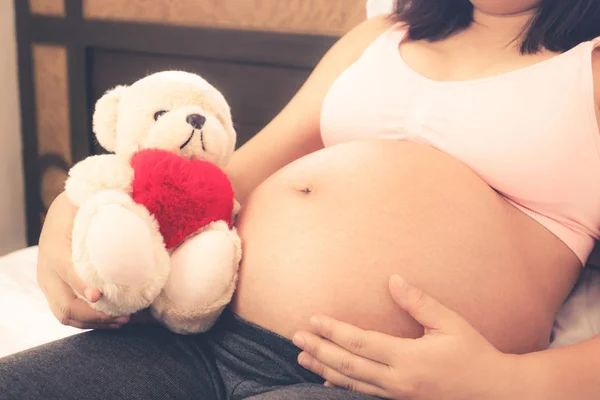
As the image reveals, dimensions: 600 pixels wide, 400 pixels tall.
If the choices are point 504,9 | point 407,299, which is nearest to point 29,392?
point 407,299

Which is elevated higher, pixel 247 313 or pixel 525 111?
pixel 525 111

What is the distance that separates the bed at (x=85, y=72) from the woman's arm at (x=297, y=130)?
0.80 ft

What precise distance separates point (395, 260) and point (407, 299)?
61mm

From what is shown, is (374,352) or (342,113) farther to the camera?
(342,113)

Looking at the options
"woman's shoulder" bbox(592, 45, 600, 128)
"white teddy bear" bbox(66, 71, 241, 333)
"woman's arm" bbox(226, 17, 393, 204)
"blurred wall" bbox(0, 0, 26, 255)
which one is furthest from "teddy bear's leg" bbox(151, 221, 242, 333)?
"blurred wall" bbox(0, 0, 26, 255)

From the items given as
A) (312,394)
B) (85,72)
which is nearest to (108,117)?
(312,394)

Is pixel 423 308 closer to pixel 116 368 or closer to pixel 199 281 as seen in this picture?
pixel 199 281

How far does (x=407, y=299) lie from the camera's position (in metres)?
0.62

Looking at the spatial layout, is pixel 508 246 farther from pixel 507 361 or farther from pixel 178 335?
pixel 178 335

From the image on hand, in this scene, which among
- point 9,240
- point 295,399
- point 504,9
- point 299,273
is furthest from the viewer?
point 9,240

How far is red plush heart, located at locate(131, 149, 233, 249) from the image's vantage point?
2.09ft

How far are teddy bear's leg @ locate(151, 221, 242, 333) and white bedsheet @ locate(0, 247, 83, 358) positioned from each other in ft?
1.21

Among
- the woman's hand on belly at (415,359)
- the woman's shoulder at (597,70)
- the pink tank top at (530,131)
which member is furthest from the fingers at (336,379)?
the woman's shoulder at (597,70)

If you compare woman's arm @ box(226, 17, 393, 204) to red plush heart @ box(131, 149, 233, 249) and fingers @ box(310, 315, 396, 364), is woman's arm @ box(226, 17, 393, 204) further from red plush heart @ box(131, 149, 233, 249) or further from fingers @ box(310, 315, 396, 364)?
fingers @ box(310, 315, 396, 364)
